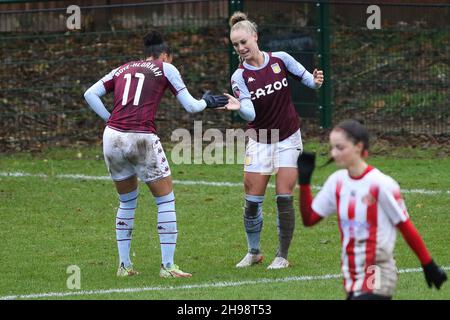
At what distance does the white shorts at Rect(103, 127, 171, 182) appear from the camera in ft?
32.1

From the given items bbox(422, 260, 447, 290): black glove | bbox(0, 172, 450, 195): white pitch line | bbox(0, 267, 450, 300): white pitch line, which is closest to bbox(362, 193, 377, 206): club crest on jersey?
bbox(422, 260, 447, 290): black glove

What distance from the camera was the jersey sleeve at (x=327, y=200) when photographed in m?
6.94

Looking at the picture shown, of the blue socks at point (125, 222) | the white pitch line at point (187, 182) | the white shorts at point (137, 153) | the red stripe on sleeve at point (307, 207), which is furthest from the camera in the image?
the white pitch line at point (187, 182)

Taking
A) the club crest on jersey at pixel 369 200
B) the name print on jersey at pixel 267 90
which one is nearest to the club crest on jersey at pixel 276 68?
the name print on jersey at pixel 267 90

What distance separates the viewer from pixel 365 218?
6.79 meters

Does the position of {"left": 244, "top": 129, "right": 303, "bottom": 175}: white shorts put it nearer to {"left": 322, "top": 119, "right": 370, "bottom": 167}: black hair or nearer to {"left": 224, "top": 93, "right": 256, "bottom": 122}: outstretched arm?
{"left": 224, "top": 93, "right": 256, "bottom": 122}: outstretched arm

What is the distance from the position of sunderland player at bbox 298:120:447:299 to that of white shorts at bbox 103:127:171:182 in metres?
3.11

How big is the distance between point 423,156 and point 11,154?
259 inches

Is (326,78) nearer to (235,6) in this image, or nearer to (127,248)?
(235,6)

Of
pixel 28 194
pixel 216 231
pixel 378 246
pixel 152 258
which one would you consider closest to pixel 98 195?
pixel 28 194

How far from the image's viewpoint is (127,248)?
10086 millimetres

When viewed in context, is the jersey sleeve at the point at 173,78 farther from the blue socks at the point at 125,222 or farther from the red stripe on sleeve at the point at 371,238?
the red stripe on sleeve at the point at 371,238

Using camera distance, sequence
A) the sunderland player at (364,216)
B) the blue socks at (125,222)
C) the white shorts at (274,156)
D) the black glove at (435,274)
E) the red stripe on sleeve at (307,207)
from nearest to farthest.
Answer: the black glove at (435,274)
the sunderland player at (364,216)
the red stripe on sleeve at (307,207)
the blue socks at (125,222)
the white shorts at (274,156)

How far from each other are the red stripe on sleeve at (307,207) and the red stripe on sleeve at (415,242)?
22.3 inches
